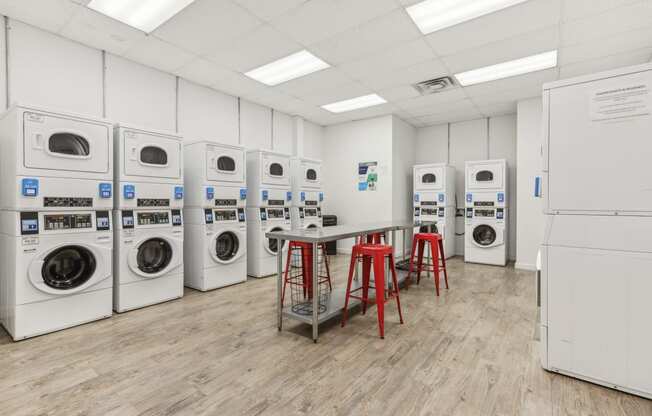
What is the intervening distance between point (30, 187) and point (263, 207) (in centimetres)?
260

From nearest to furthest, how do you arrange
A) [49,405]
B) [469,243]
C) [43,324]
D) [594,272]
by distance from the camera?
[49,405]
[594,272]
[43,324]
[469,243]

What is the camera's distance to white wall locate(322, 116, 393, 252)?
21.2 ft

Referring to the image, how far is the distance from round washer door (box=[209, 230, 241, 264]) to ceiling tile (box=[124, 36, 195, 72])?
89.2 inches

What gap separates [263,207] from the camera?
4688mm

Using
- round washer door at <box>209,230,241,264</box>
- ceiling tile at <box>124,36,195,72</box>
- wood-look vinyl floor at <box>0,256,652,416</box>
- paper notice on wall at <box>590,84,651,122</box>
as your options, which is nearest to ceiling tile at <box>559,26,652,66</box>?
paper notice on wall at <box>590,84,651,122</box>

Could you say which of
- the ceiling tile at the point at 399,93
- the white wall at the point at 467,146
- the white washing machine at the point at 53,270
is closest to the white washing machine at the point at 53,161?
the white washing machine at the point at 53,270

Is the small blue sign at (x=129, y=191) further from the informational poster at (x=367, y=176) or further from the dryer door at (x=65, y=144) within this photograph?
the informational poster at (x=367, y=176)

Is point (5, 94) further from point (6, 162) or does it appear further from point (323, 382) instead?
point (323, 382)

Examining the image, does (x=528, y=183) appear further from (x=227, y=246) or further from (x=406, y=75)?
(x=227, y=246)

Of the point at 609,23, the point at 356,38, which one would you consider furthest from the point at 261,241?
the point at 609,23

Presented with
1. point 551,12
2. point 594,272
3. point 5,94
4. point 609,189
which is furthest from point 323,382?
point 5,94

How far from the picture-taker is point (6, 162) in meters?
2.76

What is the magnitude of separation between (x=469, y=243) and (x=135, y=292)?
217 inches

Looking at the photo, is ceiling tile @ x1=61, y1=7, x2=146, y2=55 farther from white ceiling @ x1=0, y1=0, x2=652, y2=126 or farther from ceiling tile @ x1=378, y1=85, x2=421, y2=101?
ceiling tile @ x1=378, y1=85, x2=421, y2=101
